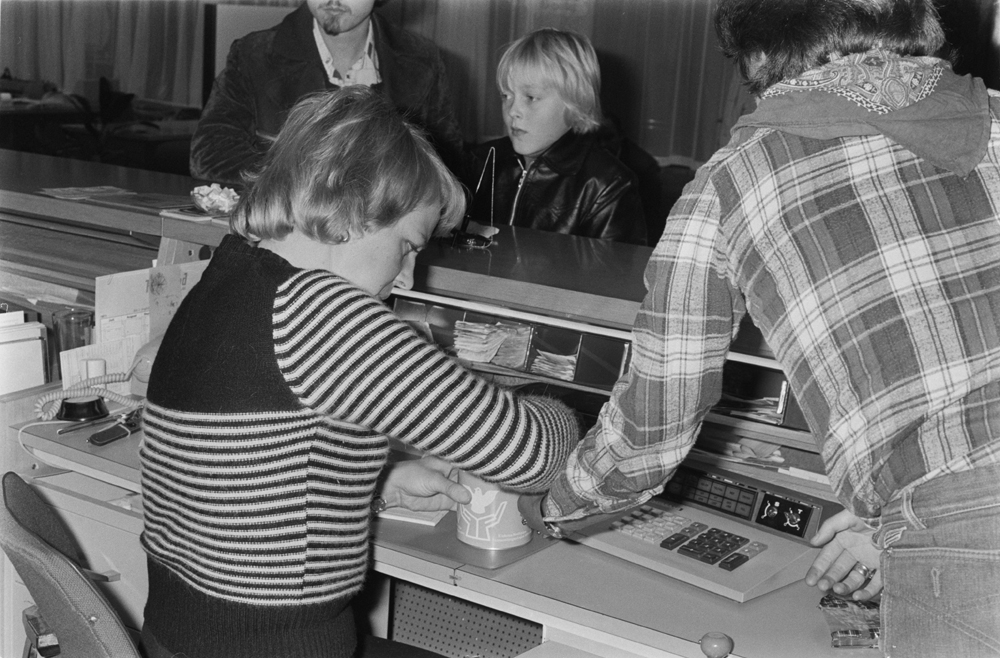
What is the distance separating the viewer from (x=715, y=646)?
4.28 feet

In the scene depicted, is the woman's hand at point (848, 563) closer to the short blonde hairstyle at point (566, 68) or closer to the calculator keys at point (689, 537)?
the calculator keys at point (689, 537)

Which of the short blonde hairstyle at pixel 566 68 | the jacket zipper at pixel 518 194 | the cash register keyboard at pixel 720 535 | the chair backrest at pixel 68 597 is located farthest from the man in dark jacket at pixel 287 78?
the chair backrest at pixel 68 597

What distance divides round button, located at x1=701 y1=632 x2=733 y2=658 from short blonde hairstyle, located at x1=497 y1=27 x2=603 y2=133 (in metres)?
2.52

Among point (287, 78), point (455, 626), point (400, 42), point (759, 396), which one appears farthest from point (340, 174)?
point (400, 42)

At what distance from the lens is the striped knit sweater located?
4.29 feet

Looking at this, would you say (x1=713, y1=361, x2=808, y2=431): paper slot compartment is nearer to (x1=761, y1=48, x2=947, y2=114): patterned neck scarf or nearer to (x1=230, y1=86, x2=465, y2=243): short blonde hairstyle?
(x1=230, y1=86, x2=465, y2=243): short blonde hairstyle

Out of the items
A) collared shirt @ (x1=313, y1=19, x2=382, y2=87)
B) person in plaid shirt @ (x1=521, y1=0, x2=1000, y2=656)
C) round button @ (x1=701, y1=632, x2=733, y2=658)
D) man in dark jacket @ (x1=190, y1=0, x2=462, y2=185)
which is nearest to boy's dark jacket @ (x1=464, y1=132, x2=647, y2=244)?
man in dark jacket @ (x1=190, y1=0, x2=462, y2=185)

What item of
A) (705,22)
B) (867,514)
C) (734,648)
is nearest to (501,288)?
(734,648)

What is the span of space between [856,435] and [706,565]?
0.58 meters

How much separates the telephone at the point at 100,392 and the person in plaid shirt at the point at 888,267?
1444 millimetres

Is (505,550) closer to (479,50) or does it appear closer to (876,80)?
(876,80)

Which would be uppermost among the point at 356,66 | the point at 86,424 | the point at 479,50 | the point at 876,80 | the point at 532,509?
the point at 479,50

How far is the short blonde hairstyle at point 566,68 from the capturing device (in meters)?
3.54

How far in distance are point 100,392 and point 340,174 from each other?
105 centimetres
